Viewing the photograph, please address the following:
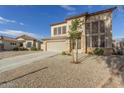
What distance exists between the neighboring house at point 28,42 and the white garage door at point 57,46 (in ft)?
31.8

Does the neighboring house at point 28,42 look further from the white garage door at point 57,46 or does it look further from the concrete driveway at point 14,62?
the concrete driveway at point 14,62

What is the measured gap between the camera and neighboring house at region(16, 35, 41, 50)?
3032cm

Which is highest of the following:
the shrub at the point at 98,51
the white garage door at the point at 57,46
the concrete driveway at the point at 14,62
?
the white garage door at the point at 57,46

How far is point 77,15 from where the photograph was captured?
17.6 metres

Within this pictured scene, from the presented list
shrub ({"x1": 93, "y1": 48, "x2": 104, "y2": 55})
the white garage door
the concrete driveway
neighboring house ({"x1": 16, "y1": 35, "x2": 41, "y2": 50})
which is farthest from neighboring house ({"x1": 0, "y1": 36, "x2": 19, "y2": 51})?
shrub ({"x1": 93, "y1": 48, "x2": 104, "y2": 55})

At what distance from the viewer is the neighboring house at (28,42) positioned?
3032cm

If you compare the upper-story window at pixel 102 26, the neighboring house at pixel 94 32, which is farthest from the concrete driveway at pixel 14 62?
the upper-story window at pixel 102 26

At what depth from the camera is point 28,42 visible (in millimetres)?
30625

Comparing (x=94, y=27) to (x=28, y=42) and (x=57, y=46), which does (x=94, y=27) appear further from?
(x=28, y=42)

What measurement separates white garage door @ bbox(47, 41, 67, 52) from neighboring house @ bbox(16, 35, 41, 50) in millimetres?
9705

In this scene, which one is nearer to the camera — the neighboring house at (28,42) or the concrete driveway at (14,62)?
the concrete driveway at (14,62)

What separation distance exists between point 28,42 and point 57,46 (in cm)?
1351

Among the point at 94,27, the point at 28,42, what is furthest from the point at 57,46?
the point at 28,42

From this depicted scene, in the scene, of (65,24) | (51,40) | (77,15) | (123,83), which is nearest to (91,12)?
(77,15)
